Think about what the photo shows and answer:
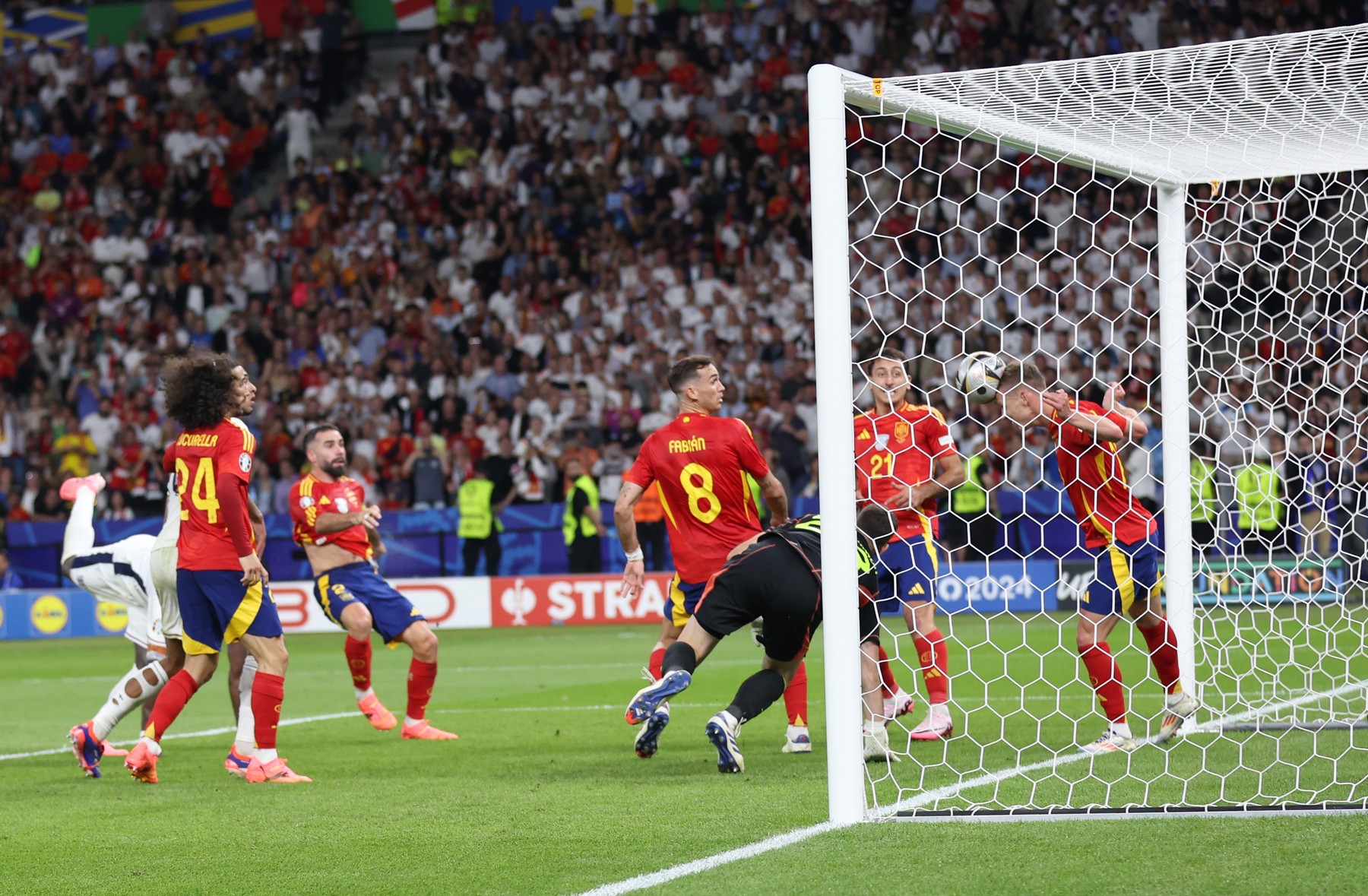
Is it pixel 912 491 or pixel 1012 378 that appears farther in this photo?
pixel 912 491

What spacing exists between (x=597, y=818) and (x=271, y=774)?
2.08 metres

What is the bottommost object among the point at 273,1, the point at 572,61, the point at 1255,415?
the point at 1255,415

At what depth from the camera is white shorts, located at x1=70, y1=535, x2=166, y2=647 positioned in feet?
28.2

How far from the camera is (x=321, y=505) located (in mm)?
9055

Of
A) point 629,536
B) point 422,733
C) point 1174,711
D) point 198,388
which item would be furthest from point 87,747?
point 1174,711

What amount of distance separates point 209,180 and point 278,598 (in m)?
9.66

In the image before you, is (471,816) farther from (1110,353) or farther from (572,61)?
(572,61)

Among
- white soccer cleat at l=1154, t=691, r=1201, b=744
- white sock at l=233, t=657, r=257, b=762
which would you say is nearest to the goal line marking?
white soccer cleat at l=1154, t=691, r=1201, b=744

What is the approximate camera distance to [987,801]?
604 cm

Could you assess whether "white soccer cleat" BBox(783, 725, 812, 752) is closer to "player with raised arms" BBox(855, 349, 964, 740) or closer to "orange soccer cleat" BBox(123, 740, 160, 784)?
"player with raised arms" BBox(855, 349, 964, 740)

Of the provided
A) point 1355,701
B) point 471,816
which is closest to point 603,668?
point 1355,701

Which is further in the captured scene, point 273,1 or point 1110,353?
point 273,1

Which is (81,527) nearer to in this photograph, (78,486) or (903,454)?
(78,486)

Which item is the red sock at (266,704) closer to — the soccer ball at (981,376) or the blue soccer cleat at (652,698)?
the blue soccer cleat at (652,698)
